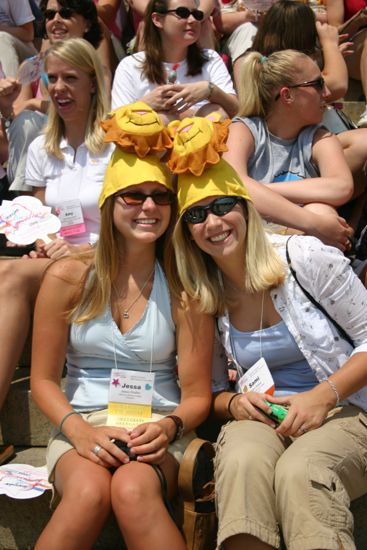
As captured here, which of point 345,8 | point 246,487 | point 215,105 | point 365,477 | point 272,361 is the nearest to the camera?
point 246,487

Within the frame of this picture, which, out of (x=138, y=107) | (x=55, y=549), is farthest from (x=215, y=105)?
(x=55, y=549)

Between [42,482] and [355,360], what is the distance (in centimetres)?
137

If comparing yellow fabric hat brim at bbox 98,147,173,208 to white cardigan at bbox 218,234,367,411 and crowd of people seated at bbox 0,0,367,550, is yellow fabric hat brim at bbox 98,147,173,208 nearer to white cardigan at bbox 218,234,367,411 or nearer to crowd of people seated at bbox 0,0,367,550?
crowd of people seated at bbox 0,0,367,550

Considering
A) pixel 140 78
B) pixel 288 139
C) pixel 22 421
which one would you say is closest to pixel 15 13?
pixel 140 78

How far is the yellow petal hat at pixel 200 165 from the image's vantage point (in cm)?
322

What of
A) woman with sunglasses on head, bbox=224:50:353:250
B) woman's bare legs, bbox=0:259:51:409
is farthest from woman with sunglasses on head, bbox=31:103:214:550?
woman with sunglasses on head, bbox=224:50:353:250

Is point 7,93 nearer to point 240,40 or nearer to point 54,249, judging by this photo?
point 54,249

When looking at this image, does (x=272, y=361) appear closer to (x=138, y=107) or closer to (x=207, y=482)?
(x=207, y=482)

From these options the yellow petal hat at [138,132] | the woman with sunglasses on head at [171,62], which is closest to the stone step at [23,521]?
the yellow petal hat at [138,132]

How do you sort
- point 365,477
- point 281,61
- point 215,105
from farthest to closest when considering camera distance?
point 215,105
point 281,61
point 365,477

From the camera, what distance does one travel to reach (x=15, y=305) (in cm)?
366

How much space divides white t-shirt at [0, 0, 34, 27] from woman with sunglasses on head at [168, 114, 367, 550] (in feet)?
11.2

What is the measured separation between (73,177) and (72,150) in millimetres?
201

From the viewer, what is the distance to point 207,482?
305cm
